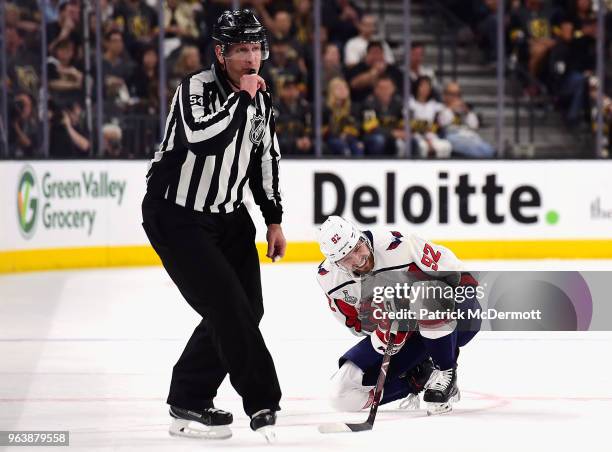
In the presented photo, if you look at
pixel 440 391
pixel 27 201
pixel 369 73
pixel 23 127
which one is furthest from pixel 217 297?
pixel 369 73

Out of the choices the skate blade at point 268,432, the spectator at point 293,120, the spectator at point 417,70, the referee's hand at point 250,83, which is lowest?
the skate blade at point 268,432

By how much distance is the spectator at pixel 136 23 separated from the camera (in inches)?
478

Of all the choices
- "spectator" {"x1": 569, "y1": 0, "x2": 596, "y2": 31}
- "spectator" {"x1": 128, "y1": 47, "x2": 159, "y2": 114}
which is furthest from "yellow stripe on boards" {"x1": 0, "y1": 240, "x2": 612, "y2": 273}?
"spectator" {"x1": 569, "y1": 0, "x2": 596, "y2": 31}

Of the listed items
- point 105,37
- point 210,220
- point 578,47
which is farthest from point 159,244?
point 578,47

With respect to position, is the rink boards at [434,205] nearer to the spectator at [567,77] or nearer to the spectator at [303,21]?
the spectator at [567,77]

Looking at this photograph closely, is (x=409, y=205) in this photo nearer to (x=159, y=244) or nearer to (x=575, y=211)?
(x=575, y=211)

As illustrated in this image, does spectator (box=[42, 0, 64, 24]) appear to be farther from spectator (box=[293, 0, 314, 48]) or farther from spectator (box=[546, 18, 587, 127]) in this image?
spectator (box=[546, 18, 587, 127])

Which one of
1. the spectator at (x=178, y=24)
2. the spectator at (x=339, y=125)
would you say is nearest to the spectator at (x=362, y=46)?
the spectator at (x=339, y=125)

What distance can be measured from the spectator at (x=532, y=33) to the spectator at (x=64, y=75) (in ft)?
15.5

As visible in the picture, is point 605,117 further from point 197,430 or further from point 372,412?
point 197,430

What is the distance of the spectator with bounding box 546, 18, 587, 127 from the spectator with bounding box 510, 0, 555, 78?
13 centimetres

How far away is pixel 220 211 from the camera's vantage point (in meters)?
4.63

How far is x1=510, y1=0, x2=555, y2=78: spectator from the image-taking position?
45.6 feet

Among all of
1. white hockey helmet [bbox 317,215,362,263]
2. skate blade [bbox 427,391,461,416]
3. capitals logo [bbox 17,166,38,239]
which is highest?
white hockey helmet [bbox 317,215,362,263]
